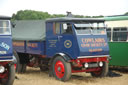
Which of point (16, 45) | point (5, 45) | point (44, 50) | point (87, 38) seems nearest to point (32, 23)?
point (16, 45)

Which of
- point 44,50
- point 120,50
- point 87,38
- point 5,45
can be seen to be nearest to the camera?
point 5,45

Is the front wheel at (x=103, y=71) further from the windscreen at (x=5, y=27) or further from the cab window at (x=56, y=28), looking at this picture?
the windscreen at (x=5, y=27)

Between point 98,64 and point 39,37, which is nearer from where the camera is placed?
point 98,64

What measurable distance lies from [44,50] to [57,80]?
67.7 inches

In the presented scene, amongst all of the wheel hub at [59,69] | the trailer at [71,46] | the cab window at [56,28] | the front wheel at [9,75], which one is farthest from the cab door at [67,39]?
the front wheel at [9,75]

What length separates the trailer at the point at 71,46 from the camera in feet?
38.5

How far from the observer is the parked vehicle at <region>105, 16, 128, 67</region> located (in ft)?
47.2

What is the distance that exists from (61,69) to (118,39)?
3.93m

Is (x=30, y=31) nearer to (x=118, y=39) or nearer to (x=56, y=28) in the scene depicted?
(x=56, y=28)

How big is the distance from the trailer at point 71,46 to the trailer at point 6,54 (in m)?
2.53

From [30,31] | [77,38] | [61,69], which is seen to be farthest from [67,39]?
[30,31]

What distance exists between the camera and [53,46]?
12.7 metres

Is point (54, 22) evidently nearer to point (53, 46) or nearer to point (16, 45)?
point (53, 46)

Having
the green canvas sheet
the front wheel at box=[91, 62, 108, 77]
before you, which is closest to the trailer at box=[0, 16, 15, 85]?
the green canvas sheet
